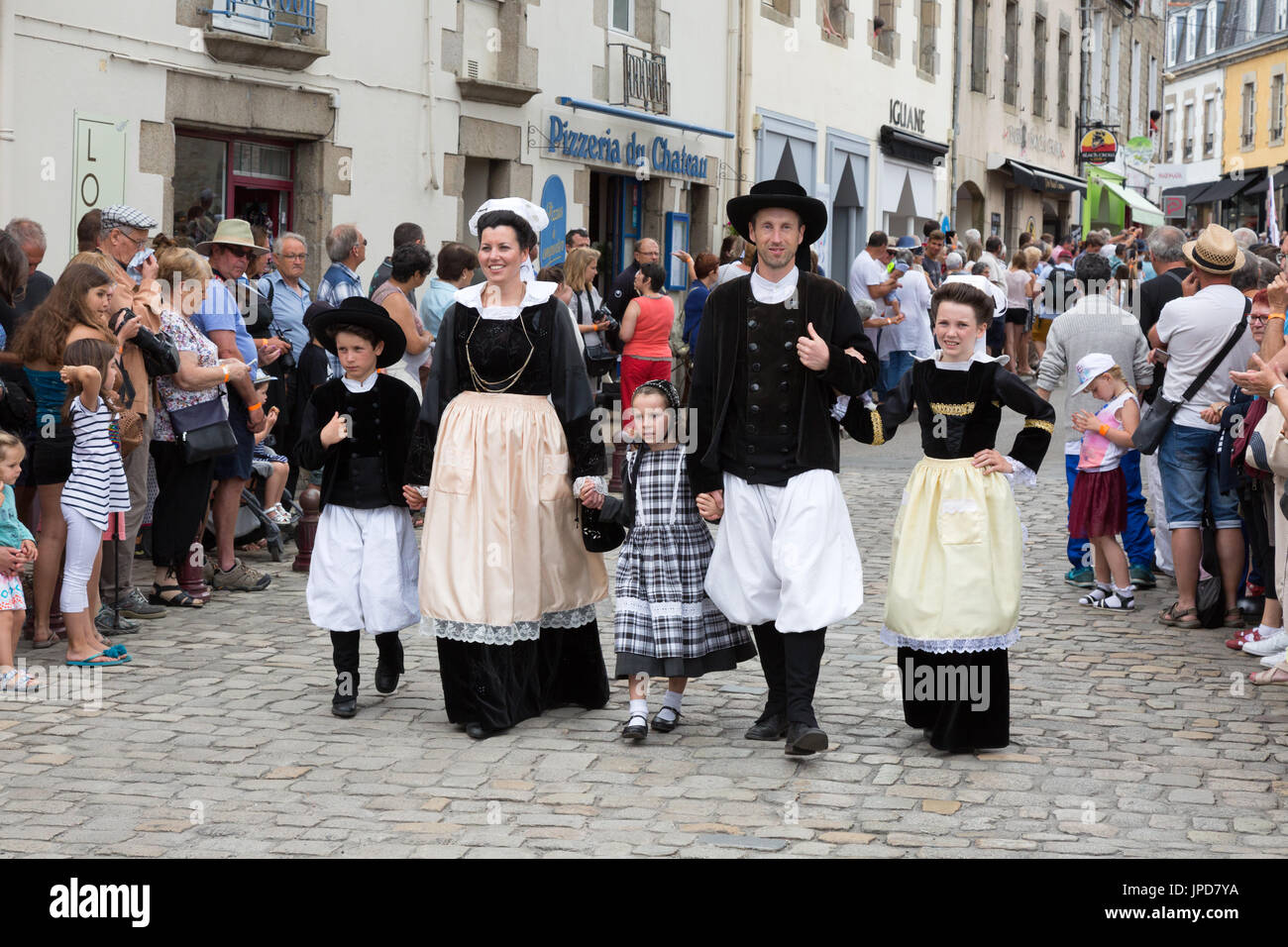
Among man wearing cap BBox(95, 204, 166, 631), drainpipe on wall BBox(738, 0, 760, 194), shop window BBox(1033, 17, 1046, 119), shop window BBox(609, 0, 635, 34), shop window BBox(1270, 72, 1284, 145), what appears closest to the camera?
man wearing cap BBox(95, 204, 166, 631)

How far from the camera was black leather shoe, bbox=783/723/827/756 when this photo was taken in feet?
18.2

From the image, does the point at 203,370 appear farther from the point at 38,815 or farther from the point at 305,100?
the point at 305,100

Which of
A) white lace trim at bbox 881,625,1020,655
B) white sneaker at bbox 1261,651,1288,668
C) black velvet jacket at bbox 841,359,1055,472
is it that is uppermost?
black velvet jacket at bbox 841,359,1055,472

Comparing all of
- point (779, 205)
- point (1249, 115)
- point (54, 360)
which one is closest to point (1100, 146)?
point (1249, 115)

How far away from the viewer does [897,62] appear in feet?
86.6

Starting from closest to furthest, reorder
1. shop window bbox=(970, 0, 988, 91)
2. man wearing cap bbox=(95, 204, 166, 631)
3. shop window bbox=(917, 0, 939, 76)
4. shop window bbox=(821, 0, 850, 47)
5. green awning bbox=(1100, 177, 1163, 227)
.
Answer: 1. man wearing cap bbox=(95, 204, 166, 631)
2. shop window bbox=(821, 0, 850, 47)
3. shop window bbox=(917, 0, 939, 76)
4. shop window bbox=(970, 0, 988, 91)
5. green awning bbox=(1100, 177, 1163, 227)

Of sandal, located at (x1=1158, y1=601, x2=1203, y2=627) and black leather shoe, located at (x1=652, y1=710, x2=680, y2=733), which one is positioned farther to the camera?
sandal, located at (x1=1158, y1=601, x2=1203, y2=627)

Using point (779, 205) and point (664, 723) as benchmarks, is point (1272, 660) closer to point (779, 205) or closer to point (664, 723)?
point (664, 723)

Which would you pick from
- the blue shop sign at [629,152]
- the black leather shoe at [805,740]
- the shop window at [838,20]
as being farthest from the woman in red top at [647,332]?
the shop window at [838,20]

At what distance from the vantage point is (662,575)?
6.04 metres

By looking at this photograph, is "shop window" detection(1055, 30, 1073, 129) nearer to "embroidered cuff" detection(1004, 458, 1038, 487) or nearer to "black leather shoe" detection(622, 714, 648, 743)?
"embroidered cuff" detection(1004, 458, 1038, 487)

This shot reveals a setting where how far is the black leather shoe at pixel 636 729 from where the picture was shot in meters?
5.89

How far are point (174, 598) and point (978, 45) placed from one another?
979 inches

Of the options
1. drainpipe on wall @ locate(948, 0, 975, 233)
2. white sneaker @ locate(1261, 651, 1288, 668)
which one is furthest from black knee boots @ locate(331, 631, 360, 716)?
drainpipe on wall @ locate(948, 0, 975, 233)
